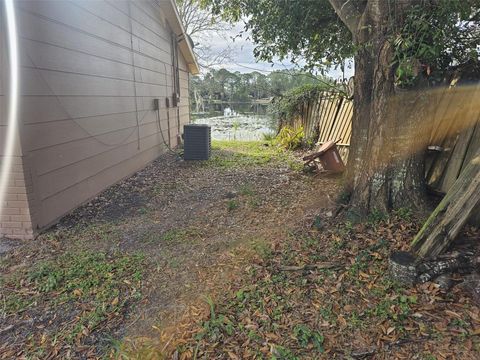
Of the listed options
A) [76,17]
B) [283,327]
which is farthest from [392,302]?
[76,17]

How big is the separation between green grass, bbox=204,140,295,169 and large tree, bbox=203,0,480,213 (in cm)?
318

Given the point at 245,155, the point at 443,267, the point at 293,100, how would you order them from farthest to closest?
1. the point at 293,100
2. the point at 245,155
3. the point at 443,267

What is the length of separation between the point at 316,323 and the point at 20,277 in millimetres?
2394

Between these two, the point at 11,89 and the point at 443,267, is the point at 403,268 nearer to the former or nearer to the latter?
the point at 443,267

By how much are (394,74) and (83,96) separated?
147 inches

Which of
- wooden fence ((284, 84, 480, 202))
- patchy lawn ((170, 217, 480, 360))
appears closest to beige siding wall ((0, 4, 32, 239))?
patchy lawn ((170, 217, 480, 360))

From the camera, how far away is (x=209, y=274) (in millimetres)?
2686

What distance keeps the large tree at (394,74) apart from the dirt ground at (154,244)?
734 mm

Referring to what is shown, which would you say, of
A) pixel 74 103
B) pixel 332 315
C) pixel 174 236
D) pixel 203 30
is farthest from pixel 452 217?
pixel 203 30

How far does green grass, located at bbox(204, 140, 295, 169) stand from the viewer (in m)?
6.91

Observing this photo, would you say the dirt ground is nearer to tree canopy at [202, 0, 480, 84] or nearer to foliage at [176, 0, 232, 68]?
tree canopy at [202, 0, 480, 84]

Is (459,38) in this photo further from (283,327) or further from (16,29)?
(16,29)

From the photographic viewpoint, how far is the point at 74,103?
4.11 metres

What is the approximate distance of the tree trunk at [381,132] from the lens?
2967 millimetres
